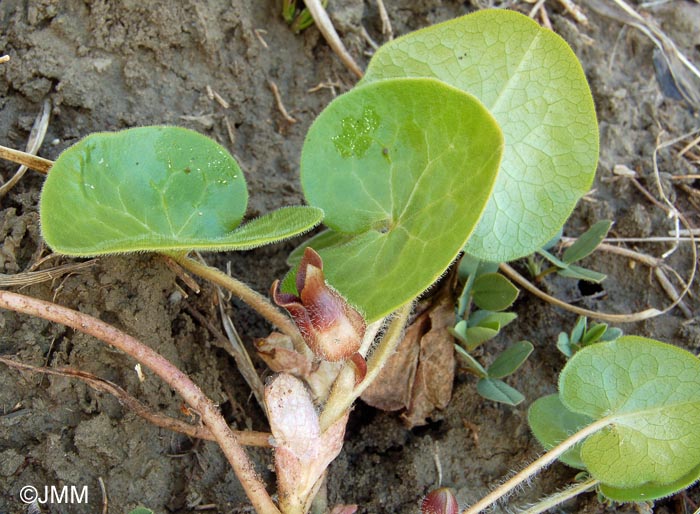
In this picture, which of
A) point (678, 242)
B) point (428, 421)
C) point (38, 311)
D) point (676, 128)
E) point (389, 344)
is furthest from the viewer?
point (676, 128)

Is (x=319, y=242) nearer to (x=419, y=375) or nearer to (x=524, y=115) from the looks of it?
(x=419, y=375)

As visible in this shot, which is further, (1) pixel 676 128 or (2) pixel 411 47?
(1) pixel 676 128

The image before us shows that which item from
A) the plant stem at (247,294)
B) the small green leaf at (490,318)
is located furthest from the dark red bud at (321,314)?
the small green leaf at (490,318)

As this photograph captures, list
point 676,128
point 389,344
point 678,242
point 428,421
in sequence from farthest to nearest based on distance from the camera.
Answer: point 676,128, point 678,242, point 428,421, point 389,344

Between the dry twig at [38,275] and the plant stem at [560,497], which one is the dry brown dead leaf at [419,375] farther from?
the dry twig at [38,275]

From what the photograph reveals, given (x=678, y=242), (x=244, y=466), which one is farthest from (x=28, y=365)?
(x=678, y=242)

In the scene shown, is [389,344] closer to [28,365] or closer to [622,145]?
[28,365]
